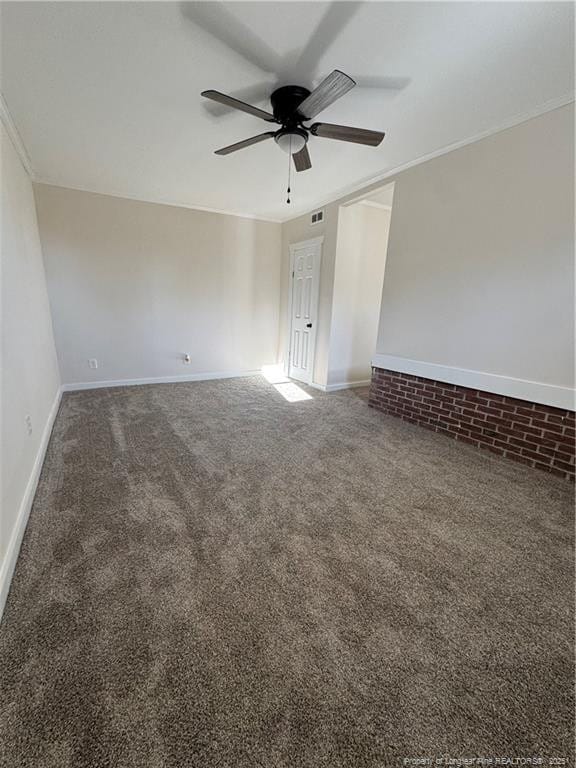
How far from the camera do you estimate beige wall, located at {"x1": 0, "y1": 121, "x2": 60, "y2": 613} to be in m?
1.56

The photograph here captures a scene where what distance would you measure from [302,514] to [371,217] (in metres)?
4.05

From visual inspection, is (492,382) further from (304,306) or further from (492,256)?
(304,306)

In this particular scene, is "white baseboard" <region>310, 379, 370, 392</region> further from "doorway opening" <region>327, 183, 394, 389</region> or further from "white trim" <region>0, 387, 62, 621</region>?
"white trim" <region>0, 387, 62, 621</region>

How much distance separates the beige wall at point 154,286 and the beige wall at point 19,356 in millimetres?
424

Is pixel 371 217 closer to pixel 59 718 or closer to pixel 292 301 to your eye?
pixel 292 301

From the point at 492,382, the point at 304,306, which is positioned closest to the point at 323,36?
the point at 492,382

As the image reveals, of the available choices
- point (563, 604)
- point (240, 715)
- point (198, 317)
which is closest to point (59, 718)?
point (240, 715)

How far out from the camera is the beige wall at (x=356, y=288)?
13.5 feet

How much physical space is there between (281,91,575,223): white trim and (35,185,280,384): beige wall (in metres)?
1.44

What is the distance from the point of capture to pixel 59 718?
92cm

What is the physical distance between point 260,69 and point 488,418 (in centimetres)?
309

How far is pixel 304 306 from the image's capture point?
15.6 ft

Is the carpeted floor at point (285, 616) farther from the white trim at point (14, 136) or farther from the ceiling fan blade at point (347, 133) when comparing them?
the white trim at point (14, 136)

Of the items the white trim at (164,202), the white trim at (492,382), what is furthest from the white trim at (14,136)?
the white trim at (492,382)
